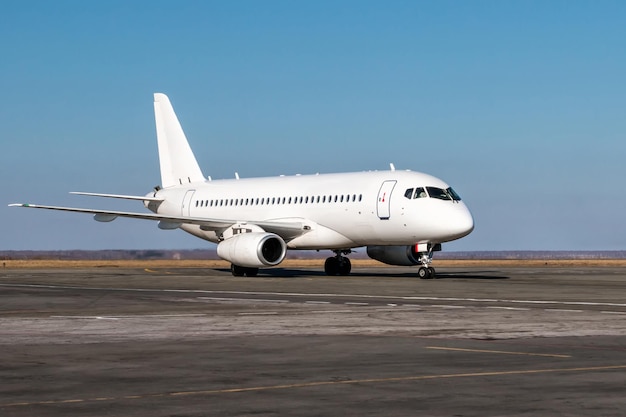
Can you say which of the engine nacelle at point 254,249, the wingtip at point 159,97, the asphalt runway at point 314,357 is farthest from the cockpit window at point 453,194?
the wingtip at point 159,97

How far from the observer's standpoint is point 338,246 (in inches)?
1951

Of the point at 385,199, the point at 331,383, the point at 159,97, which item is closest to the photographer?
the point at 331,383

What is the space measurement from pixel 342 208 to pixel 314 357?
110ft

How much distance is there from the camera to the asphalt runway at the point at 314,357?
34.5 feet

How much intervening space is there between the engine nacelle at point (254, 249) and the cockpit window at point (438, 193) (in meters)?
6.92

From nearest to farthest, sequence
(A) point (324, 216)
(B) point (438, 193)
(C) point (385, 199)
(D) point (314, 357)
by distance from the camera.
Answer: (D) point (314, 357) < (B) point (438, 193) < (C) point (385, 199) < (A) point (324, 216)

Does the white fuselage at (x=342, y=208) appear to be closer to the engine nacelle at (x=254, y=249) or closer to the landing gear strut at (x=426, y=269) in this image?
the landing gear strut at (x=426, y=269)

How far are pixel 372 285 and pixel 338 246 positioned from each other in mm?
11421

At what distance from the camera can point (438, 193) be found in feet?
148

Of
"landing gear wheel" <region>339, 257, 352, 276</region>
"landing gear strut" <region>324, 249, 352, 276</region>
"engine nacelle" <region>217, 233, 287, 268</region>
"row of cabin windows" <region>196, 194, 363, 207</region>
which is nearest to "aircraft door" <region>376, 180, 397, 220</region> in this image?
"row of cabin windows" <region>196, 194, 363, 207</region>

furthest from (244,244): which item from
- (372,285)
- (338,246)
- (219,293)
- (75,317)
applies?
(75,317)

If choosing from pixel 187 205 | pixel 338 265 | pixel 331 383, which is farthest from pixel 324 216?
pixel 331 383

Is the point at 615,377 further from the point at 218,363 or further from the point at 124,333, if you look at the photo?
the point at 124,333

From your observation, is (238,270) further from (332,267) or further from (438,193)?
(438,193)
